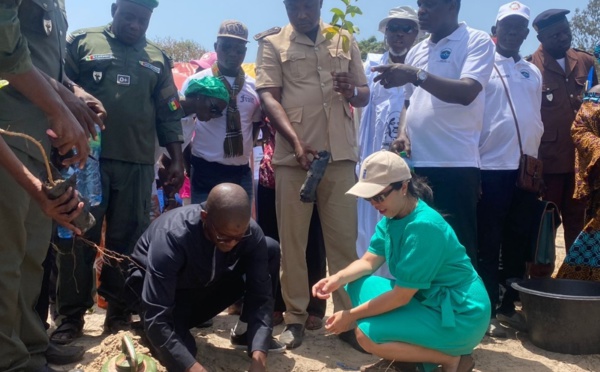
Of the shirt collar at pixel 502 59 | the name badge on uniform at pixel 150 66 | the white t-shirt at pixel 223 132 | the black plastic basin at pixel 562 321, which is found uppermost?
the shirt collar at pixel 502 59

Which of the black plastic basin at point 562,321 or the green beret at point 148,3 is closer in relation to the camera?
the black plastic basin at point 562,321

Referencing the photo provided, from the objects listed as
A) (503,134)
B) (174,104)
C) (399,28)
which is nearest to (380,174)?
(503,134)

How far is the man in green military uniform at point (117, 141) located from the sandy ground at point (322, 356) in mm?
298

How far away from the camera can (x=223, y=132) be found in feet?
14.6

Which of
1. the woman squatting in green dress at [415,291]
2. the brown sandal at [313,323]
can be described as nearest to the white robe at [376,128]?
the brown sandal at [313,323]

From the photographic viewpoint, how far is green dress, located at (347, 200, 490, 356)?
10.1 feet

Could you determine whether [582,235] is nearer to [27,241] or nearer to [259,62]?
[259,62]

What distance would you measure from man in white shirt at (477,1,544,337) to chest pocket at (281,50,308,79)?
129 centimetres

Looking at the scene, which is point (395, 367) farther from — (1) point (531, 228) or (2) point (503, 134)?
(2) point (503, 134)

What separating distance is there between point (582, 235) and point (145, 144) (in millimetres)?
2959

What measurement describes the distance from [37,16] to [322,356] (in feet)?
7.78

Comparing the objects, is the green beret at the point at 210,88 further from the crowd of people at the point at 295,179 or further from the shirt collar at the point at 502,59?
the shirt collar at the point at 502,59

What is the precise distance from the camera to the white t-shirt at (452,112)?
12.5 ft

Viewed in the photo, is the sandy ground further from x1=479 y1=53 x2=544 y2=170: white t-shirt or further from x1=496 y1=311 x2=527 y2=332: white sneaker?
x1=479 y1=53 x2=544 y2=170: white t-shirt
